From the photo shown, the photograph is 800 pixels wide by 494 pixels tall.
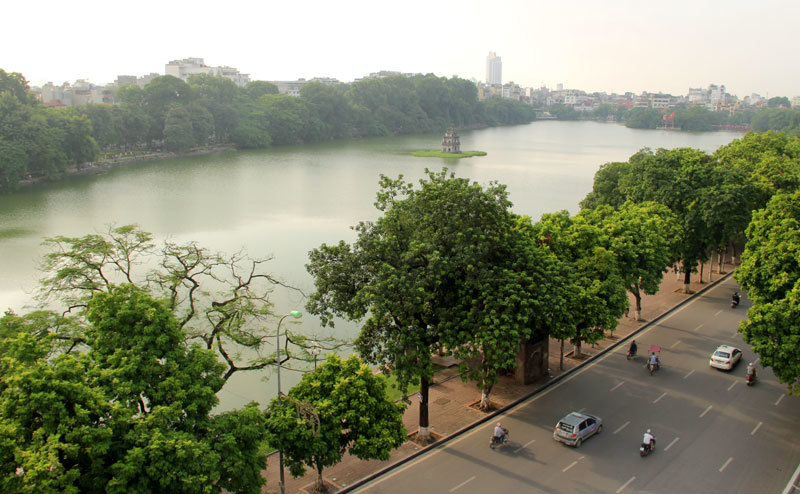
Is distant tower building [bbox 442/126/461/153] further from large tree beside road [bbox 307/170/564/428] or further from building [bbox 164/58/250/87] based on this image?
large tree beside road [bbox 307/170/564/428]

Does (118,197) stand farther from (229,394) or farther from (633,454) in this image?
(633,454)

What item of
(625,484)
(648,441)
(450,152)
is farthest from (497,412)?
(450,152)

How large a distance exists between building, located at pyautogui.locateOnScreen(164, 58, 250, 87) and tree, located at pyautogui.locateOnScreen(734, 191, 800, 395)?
126 metres

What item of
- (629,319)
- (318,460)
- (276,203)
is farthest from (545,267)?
(276,203)

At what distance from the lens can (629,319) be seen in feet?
84.5

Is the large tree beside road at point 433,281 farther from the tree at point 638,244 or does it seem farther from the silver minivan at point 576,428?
the tree at point 638,244

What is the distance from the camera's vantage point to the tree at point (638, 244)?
22.2 meters

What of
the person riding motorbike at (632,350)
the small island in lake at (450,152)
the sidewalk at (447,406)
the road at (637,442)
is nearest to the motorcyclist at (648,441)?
the road at (637,442)

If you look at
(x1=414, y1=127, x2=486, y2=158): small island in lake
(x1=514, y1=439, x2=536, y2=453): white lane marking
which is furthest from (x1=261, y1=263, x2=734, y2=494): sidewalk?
(x1=414, y1=127, x2=486, y2=158): small island in lake

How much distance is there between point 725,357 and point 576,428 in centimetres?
797

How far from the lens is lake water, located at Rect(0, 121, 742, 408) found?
104 feet

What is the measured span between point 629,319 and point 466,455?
1285 cm

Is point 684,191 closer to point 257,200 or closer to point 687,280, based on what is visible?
point 687,280

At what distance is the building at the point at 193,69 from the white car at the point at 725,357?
125513mm
